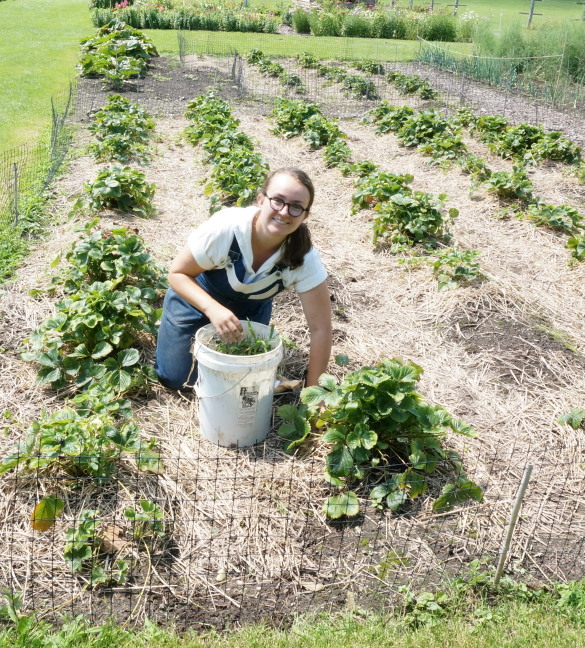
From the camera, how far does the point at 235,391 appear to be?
3.26 m

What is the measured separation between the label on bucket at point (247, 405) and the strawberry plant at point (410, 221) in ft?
9.66

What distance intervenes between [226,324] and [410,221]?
10.2ft

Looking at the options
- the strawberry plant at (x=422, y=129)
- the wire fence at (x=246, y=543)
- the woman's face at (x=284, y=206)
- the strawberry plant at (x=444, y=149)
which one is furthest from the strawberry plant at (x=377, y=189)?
the wire fence at (x=246, y=543)

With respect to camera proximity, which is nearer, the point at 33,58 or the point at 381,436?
the point at 381,436

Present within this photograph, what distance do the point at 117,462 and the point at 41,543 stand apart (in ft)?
1.65

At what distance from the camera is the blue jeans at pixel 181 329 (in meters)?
3.69

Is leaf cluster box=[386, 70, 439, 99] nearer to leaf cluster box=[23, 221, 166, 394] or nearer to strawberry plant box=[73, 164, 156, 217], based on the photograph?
strawberry plant box=[73, 164, 156, 217]

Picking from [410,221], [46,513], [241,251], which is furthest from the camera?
[410,221]

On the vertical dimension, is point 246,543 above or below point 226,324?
below

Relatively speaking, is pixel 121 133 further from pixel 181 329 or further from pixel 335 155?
pixel 181 329

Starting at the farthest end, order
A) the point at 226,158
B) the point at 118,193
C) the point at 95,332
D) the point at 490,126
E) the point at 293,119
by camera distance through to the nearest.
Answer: the point at 293,119, the point at 490,126, the point at 226,158, the point at 118,193, the point at 95,332

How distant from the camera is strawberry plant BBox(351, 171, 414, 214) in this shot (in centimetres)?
632

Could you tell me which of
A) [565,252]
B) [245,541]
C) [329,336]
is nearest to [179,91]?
[565,252]

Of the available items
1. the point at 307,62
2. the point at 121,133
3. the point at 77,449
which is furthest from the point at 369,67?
the point at 77,449
